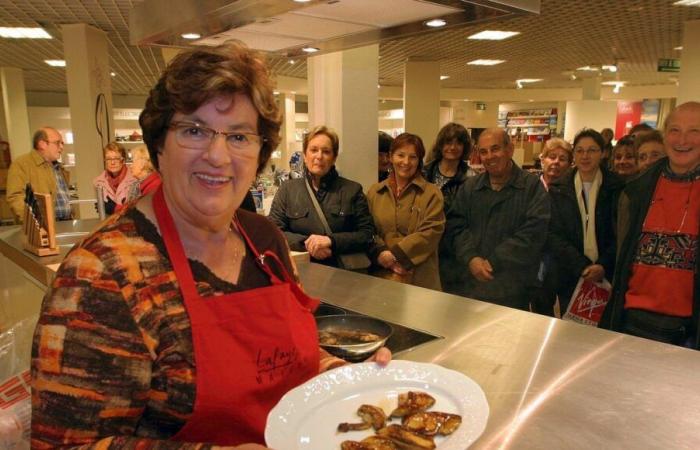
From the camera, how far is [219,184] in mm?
983

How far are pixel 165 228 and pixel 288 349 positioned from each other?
0.35 m

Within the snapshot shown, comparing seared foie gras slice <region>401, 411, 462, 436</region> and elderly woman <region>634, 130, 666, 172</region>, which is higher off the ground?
elderly woman <region>634, 130, 666, 172</region>

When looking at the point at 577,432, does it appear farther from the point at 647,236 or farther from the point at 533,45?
the point at 533,45

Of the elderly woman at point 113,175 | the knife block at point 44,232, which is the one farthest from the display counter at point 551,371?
the elderly woman at point 113,175

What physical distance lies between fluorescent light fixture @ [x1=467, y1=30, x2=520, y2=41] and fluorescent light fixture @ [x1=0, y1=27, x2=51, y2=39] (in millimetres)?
5205

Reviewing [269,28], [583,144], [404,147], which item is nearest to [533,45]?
[583,144]

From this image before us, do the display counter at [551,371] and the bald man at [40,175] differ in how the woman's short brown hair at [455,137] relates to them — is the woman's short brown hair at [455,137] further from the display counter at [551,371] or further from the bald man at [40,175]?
the bald man at [40,175]

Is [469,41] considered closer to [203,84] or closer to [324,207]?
[324,207]

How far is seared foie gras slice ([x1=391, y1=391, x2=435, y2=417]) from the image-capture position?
1.04 m

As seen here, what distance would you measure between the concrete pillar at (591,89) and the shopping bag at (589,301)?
9934 mm

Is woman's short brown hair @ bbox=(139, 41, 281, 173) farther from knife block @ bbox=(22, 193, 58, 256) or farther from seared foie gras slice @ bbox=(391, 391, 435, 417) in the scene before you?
knife block @ bbox=(22, 193, 58, 256)

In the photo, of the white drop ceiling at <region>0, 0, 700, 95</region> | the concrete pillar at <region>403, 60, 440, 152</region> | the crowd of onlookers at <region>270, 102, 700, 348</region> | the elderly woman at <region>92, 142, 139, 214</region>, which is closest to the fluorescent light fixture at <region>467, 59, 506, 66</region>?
the white drop ceiling at <region>0, 0, 700, 95</region>

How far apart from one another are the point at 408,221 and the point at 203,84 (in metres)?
2.09

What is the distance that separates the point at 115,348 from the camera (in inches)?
31.6
